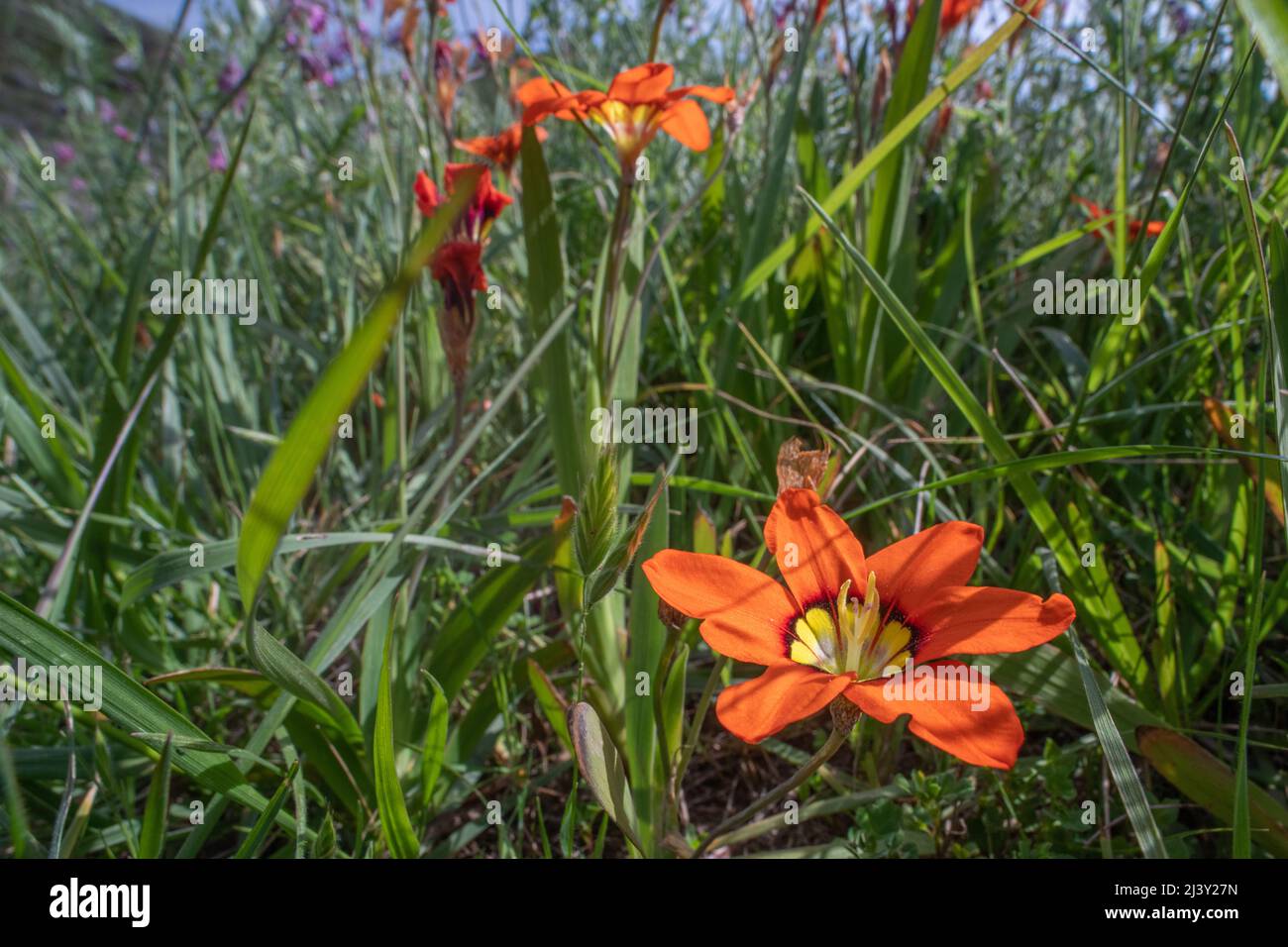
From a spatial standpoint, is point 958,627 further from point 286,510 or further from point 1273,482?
point 1273,482

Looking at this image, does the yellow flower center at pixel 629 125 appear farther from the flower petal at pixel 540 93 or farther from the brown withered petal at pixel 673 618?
the brown withered petal at pixel 673 618

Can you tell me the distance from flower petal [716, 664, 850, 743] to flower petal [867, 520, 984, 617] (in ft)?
0.46

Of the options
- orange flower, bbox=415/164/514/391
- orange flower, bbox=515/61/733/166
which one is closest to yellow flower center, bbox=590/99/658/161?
orange flower, bbox=515/61/733/166

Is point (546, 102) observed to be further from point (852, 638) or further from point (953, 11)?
point (953, 11)

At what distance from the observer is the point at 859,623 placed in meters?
0.68

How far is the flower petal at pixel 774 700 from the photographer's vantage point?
1.70ft

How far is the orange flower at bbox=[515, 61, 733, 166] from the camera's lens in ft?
2.81

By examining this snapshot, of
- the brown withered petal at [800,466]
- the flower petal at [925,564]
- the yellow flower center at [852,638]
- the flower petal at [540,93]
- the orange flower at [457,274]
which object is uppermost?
the flower petal at [540,93]

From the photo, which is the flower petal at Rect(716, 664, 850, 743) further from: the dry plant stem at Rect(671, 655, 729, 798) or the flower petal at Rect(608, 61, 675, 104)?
the flower petal at Rect(608, 61, 675, 104)

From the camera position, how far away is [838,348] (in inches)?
51.6

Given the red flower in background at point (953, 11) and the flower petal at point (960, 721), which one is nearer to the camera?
the flower petal at point (960, 721)

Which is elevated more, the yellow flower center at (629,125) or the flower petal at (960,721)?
the yellow flower center at (629,125)

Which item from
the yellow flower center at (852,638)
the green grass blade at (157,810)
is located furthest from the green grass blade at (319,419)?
the yellow flower center at (852,638)

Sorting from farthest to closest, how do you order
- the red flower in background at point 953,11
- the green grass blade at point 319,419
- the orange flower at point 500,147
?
the red flower in background at point 953,11
the orange flower at point 500,147
the green grass blade at point 319,419
